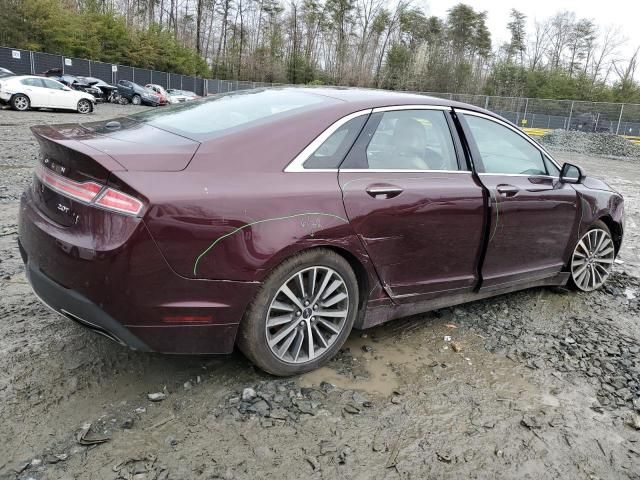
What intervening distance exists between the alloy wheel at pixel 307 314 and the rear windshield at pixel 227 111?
91 cm

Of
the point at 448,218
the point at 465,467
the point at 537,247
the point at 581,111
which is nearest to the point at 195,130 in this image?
the point at 448,218

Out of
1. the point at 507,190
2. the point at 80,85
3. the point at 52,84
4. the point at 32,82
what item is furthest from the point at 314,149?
the point at 80,85

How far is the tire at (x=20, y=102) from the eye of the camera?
64.0ft

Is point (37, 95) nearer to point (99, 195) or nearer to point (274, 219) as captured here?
point (99, 195)

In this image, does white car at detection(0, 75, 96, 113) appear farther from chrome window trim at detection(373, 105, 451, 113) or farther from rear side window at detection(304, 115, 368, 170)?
rear side window at detection(304, 115, 368, 170)

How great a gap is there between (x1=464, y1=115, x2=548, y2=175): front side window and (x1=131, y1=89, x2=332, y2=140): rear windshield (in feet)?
4.09

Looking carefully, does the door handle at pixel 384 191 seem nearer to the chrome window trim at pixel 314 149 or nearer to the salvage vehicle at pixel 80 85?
the chrome window trim at pixel 314 149

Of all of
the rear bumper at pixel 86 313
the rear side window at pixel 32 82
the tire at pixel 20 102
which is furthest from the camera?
the rear side window at pixel 32 82

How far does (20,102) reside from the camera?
19719mm

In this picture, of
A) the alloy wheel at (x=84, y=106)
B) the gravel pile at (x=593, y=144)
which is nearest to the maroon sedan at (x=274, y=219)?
the alloy wheel at (x=84, y=106)

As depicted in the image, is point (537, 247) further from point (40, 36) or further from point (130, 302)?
point (40, 36)

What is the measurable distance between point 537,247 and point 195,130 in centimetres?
280

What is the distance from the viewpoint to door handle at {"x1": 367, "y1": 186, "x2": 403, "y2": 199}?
118 inches

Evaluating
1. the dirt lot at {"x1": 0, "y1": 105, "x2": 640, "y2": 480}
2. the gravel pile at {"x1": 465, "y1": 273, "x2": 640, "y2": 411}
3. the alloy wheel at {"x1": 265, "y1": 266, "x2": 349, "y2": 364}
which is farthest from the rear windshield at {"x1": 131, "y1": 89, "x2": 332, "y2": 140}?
the gravel pile at {"x1": 465, "y1": 273, "x2": 640, "y2": 411}
